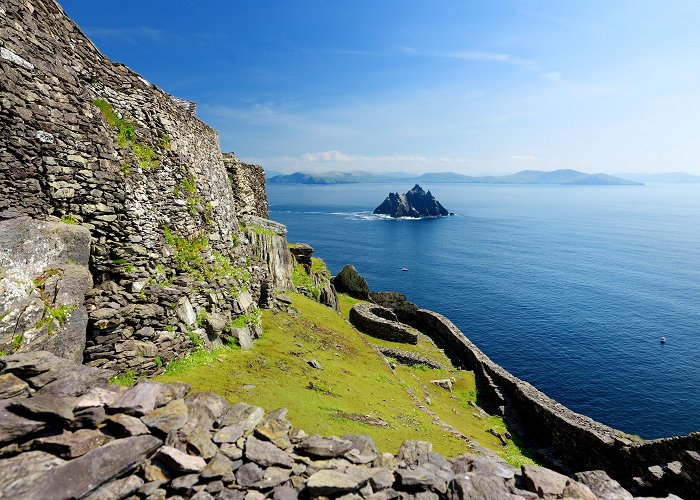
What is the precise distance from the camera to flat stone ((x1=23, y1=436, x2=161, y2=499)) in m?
6.46

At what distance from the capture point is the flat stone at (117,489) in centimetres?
680

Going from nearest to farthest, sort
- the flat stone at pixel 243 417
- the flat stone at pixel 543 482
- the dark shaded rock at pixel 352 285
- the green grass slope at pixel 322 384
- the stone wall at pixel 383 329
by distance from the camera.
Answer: the flat stone at pixel 543 482
the flat stone at pixel 243 417
the green grass slope at pixel 322 384
the stone wall at pixel 383 329
the dark shaded rock at pixel 352 285

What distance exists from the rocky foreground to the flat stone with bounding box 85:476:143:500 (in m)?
0.02

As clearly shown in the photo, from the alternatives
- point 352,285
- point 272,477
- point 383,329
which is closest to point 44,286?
point 272,477

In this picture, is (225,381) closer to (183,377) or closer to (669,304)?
(183,377)

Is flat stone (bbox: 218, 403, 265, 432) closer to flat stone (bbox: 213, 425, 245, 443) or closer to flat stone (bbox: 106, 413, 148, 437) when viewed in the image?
flat stone (bbox: 213, 425, 245, 443)

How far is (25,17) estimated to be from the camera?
1346 cm

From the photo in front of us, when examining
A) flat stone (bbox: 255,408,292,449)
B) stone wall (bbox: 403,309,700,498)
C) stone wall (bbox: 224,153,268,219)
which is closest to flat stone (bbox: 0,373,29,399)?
flat stone (bbox: 255,408,292,449)

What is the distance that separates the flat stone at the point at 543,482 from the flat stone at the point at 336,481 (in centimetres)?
381

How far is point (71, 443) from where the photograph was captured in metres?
7.20

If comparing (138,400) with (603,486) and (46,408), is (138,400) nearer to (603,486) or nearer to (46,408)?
(46,408)

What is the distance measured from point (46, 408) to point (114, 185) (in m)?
10.4

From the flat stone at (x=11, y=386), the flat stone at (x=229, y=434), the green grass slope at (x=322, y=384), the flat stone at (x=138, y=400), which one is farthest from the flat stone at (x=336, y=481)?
the flat stone at (x=11, y=386)

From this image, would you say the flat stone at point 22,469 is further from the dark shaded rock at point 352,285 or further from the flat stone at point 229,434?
the dark shaded rock at point 352,285
